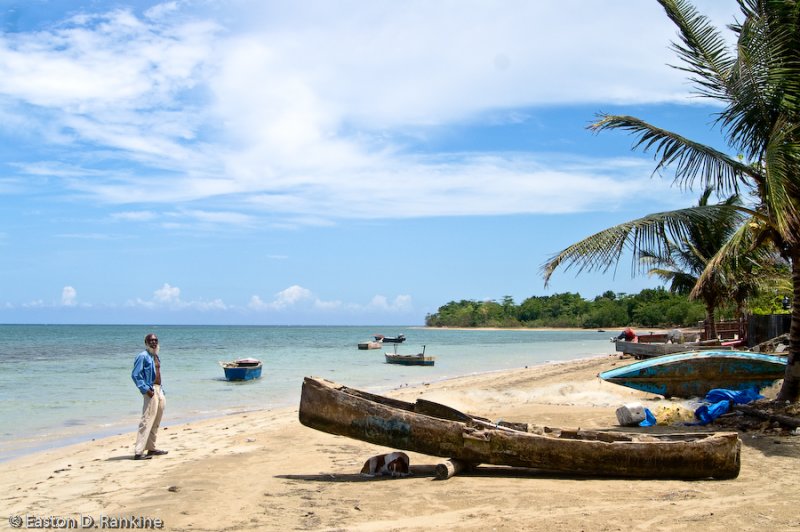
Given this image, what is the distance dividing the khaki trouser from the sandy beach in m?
0.29

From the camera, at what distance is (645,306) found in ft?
279

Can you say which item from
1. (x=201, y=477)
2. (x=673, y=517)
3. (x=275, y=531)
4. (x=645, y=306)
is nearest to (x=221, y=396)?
(x=201, y=477)

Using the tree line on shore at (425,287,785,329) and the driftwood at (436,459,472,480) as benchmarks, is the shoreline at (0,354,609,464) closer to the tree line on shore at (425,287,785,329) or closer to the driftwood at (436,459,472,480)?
the driftwood at (436,459,472,480)

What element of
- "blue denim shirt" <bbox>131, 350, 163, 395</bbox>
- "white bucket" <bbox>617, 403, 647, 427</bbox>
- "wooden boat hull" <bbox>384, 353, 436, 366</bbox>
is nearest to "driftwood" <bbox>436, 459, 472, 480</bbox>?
"blue denim shirt" <bbox>131, 350, 163, 395</bbox>

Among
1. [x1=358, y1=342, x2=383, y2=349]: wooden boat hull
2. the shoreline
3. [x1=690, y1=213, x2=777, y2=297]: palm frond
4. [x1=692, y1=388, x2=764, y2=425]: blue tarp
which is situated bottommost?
[x1=358, y1=342, x2=383, y2=349]: wooden boat hull

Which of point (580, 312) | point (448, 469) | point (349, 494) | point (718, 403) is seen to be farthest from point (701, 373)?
point (580, 312)

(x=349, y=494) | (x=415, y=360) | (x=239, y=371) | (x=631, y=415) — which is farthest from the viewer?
(x=415, y=360)

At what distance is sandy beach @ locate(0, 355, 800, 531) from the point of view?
5535 mm

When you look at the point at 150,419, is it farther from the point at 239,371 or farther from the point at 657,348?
the point at 657,348

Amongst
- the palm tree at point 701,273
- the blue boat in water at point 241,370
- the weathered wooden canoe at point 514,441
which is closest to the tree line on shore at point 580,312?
the palm tree at point 701,273

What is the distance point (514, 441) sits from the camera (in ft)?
23.1

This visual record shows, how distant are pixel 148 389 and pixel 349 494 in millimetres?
3467

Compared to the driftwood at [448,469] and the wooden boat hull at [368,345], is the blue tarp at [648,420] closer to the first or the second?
the driftwood at [448,469]

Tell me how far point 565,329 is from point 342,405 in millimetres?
114052
